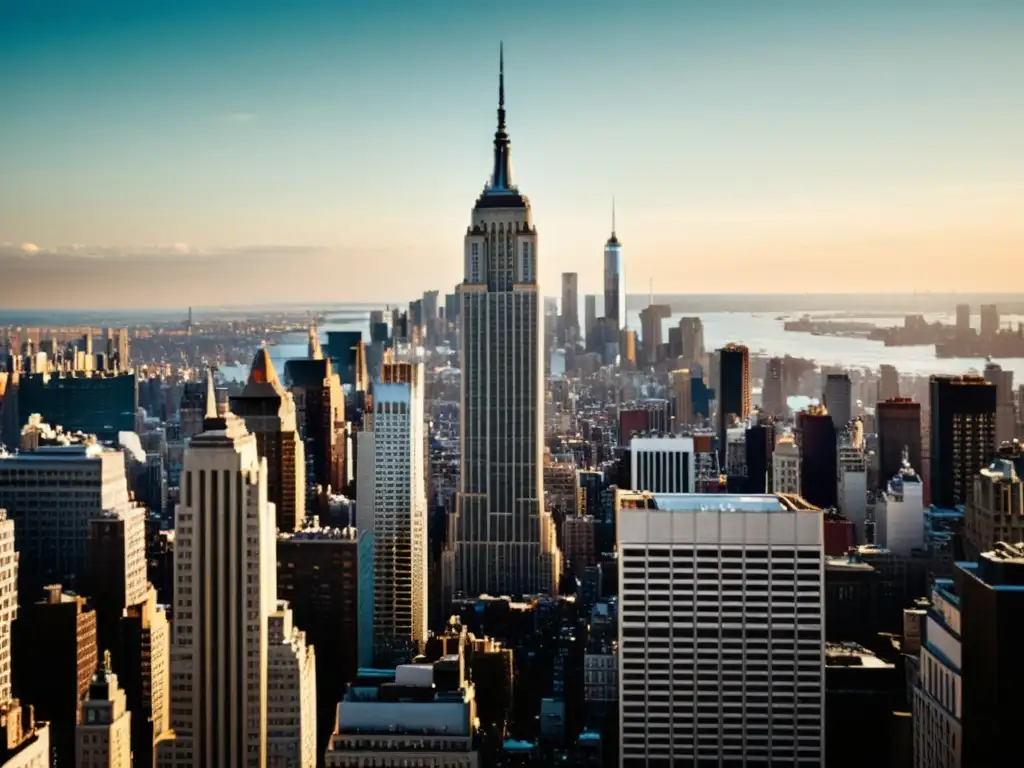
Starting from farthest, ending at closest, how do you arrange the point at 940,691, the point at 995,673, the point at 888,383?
the point at 888,383 → the point at 940,691 → the point at 995,673

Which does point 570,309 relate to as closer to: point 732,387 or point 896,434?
point 732,387

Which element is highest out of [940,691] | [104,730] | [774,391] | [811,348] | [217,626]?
[811,348]

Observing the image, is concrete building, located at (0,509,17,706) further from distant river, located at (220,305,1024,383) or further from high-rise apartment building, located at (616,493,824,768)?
high-rise apartment building, located at (616,493,824,768)

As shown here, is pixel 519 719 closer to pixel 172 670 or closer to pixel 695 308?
pixel 172 670

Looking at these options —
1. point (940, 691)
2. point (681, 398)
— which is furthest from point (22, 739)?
point (681, 398)

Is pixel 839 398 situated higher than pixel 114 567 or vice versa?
pixel 839 398

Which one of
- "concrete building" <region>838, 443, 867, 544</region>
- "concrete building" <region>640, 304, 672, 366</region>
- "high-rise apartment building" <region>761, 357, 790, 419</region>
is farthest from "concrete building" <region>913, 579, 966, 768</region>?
"high-rise apartment building" <region>761, 357, 790, 419</region>

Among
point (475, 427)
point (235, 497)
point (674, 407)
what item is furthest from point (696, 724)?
point (475, 427)
